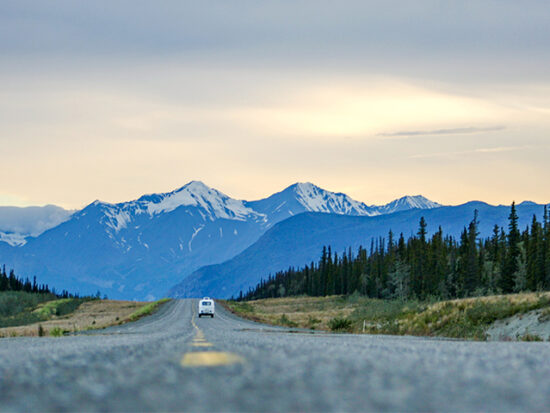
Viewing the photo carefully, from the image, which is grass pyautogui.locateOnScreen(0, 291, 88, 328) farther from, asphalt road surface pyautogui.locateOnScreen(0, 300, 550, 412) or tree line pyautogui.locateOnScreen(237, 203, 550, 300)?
asphalt road surface pyautogui.locateOnScreen(0, 300, 550, 412)

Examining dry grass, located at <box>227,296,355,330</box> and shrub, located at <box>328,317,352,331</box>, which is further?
dry grass, located at <box>227,296,355,330</box>

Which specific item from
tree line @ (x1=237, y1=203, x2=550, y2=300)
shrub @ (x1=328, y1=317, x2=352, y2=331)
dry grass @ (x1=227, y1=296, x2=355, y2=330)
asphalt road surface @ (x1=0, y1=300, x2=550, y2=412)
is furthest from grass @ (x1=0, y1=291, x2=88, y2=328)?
asphalt road surface @ (x1=0, y1=300, x2=550, y2=412)

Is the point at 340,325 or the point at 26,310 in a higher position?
the point at 340,325

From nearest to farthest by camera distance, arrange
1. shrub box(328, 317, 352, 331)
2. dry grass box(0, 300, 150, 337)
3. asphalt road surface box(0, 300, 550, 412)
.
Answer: asphalt road surface box(0, 300, 550, 412) < dry grass box(0, 300, 150, 337) < shrub box(328, 317, 352, 331)

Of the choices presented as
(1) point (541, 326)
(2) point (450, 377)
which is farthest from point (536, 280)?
(2) point (450, 377)

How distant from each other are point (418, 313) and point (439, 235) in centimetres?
10882

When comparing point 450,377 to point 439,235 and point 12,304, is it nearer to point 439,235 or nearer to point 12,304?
point 12,304

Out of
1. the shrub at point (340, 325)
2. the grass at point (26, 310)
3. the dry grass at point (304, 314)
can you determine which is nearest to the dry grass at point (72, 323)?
the grass at point (26, 310)

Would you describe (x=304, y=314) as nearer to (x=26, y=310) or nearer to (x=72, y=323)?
(x=72, y=323)

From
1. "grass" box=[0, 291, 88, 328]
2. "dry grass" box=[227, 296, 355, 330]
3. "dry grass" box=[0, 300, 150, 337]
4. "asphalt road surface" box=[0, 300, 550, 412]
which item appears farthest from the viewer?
"grass" box=[0, 291, 88, 328]

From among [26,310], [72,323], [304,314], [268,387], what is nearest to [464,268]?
[304,314]

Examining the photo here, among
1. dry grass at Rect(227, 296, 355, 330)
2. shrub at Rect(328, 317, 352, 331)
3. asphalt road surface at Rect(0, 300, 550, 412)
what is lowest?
dry grass at Rect(227, 296, 355, 330)

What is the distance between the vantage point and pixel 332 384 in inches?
118

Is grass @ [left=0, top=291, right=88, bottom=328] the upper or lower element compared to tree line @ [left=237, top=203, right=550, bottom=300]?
lower
